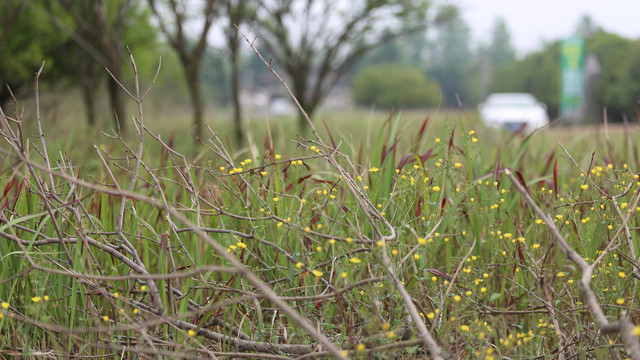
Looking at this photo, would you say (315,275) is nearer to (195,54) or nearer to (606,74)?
(195,54)

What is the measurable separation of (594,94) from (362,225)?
112ft

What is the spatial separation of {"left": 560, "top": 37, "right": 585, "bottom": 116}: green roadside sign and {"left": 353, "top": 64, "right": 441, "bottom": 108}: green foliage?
2896 cm

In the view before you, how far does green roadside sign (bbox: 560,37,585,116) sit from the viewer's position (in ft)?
67.1

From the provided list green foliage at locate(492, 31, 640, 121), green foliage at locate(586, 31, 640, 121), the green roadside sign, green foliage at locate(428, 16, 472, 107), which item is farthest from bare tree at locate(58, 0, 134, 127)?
green foliage at locate(428, 16, 472, 107)

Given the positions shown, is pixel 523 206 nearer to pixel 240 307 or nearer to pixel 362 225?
pixel 362 225

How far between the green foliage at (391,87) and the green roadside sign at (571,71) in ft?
95.0

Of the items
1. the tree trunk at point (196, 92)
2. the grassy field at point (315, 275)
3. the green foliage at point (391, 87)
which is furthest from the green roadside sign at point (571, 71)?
the green foliage at point (391, 87)

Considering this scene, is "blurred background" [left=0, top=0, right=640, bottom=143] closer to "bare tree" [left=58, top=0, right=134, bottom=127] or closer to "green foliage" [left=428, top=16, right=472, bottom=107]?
"bare tree" [left=58, top=0, right=134, bottom=127]

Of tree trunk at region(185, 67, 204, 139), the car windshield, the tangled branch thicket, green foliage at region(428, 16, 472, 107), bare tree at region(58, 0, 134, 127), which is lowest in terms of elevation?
the tangled branch thicket

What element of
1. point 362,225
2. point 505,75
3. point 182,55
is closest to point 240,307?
point 362,225

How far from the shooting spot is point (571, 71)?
67.3ft

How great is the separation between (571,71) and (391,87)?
3196cm

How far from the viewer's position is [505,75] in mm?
50031

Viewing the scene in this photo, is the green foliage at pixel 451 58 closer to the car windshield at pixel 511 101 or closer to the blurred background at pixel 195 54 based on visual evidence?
the blurred background at pixel 195 54
